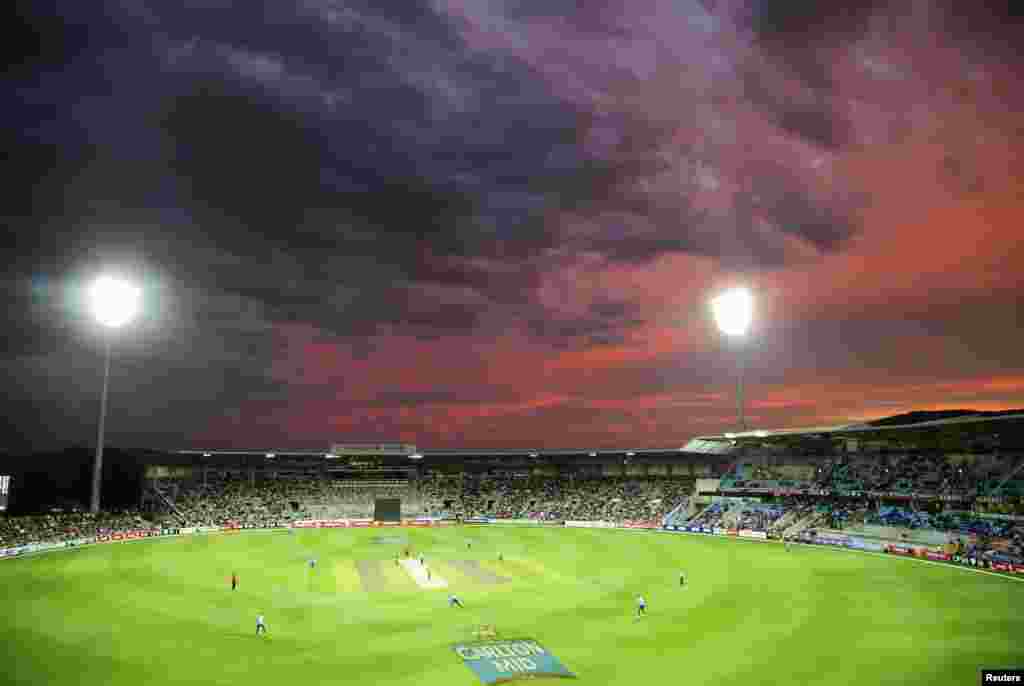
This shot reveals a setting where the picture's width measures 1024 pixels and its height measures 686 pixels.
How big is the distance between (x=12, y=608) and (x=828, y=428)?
219 feet

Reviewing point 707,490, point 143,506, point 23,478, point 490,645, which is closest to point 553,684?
point 490,645

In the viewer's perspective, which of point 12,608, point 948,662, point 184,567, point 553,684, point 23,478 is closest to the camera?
point 553,684

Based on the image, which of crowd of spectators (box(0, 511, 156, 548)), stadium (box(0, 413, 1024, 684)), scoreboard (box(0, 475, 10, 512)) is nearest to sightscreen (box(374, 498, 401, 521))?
stadium (box(0, 413, 1024, 684))

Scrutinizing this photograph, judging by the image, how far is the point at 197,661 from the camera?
87.0 feet

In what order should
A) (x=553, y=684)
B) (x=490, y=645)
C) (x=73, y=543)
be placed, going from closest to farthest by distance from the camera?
(x=553, y=684) < (x=490, y=645) < (x=73, y=543)

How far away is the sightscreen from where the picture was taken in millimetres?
91938

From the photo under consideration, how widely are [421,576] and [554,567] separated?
10.7m

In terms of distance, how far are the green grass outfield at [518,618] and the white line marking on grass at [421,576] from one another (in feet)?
2.95

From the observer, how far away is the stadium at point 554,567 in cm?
2678

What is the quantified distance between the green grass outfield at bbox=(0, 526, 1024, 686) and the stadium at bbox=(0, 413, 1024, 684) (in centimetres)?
20

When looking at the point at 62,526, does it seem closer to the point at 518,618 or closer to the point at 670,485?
the point at 518,618

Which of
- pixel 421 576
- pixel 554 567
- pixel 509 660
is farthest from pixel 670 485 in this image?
pixel 509 660

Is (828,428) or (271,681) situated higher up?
(828,428)

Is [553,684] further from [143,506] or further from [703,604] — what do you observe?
[143,506]
